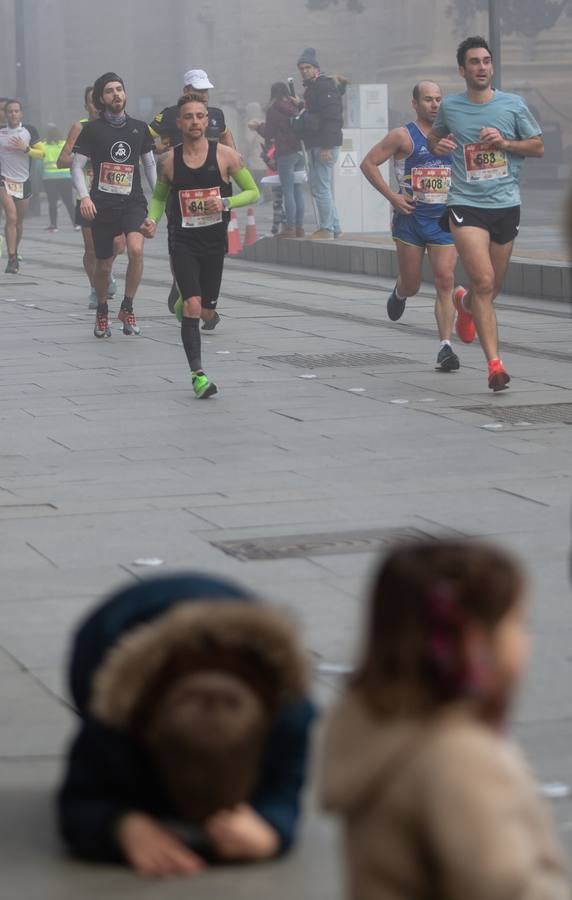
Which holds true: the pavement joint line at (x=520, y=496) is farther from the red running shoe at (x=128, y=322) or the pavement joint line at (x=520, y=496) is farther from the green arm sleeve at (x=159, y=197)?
the red running shoe at (x=128, y=322)

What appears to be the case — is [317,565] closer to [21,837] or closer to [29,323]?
[21,837]

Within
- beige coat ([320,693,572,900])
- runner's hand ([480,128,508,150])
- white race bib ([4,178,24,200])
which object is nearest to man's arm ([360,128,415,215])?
runner's hand ([480,128,508,150])

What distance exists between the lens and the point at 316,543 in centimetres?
687

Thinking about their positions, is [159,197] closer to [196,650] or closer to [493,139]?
[493,139]

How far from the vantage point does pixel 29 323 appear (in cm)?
1616

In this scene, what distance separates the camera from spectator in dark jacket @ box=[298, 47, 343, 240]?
2355 centimetres

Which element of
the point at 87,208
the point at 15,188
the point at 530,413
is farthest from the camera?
the point at 15,188

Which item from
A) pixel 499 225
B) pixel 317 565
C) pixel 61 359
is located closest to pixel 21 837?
pixel 317 565

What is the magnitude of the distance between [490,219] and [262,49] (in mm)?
52907

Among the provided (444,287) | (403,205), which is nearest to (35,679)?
(444,287)

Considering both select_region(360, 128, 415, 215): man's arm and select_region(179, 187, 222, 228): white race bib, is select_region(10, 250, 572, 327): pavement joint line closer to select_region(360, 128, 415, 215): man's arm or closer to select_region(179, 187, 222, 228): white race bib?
select_region(360, 128, 415, 215): man's arm

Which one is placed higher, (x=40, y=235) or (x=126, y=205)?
(x=126, y=205)

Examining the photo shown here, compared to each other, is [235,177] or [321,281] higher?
[235,177]

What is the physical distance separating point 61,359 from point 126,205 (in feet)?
5.74
